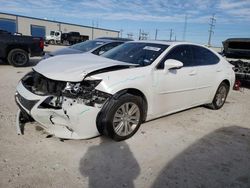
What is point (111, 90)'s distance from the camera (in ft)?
10.5

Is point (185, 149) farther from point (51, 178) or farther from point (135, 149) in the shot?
point (51, 178)

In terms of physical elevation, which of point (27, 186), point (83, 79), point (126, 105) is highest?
point (83, 79)

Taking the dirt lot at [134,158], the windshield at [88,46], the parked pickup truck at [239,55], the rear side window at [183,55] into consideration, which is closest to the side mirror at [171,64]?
the rear side window at [183,55]

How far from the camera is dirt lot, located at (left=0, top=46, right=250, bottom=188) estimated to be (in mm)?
2656

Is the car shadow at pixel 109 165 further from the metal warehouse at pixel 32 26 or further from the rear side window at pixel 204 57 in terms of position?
the metal warehouse at pixel 32 26

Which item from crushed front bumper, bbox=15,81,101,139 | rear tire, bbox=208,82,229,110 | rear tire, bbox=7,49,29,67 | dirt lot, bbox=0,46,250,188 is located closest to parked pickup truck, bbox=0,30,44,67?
rear tire, bbox=7,49,29,67

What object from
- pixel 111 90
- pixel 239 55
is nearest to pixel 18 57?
pixel 111 90

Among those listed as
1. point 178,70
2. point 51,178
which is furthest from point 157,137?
point 51,178

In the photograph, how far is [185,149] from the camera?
3.53m

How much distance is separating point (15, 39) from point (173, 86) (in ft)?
28.6

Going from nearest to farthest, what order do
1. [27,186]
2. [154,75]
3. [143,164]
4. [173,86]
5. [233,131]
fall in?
[27,186]
[143,164]
[154,75]
[173,86]
[233,131]

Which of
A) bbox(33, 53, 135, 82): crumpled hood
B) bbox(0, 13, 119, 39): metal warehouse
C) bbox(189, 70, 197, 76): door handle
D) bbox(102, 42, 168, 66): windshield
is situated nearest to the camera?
bbox(33, 53, 135, 82): crumpled hood

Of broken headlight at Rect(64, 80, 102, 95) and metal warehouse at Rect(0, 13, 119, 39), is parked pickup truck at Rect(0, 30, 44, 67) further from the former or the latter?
metal warehouse at Rect(0, 13, 119, 39)

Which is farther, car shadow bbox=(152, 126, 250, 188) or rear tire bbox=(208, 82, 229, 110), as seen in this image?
rear tire bbox=(208, 82, 229, 110)
